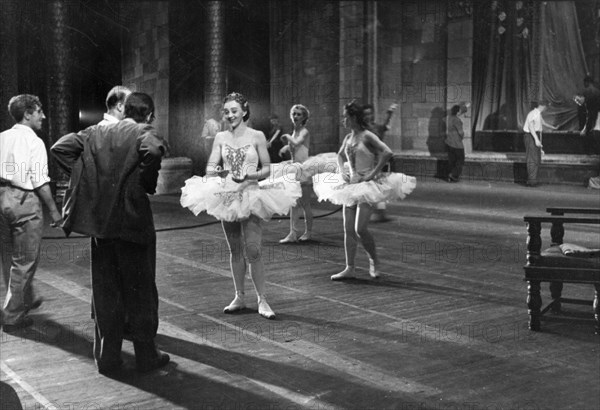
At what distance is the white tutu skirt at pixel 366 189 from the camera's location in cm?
786

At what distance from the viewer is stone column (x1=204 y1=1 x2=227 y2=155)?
18016 mm

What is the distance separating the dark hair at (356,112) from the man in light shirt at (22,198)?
3120mm

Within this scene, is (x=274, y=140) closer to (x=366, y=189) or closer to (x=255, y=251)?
(x=366, y=189)

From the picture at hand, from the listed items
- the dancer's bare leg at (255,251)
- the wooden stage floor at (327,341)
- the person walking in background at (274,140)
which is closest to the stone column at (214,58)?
the person walking in background at (274,140)

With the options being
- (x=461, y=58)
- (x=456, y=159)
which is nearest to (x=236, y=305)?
(x=456, y=159)

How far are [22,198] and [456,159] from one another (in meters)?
14.9

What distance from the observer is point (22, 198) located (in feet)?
20.9

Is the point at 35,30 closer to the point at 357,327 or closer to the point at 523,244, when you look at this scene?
the point at 523,244

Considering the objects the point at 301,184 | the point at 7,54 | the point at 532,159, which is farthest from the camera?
the point at 532,159

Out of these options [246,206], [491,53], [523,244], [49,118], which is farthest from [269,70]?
[246,206]

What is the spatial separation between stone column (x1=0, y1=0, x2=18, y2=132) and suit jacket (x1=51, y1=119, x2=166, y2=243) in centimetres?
736

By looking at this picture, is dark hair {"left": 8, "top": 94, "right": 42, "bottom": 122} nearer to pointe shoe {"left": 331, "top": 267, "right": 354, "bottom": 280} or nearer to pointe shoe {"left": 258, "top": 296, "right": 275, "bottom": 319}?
pointe shoe {"left": 258, "top": 296, "right": 275, "bottom": 319}

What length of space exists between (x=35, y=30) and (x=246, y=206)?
13599mm

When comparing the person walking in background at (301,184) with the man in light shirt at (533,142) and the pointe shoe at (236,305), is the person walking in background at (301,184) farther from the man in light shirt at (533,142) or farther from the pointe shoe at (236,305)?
the man in light shirt at (533,142)
